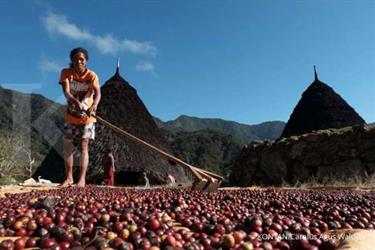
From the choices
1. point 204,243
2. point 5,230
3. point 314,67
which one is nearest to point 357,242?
point 204,243

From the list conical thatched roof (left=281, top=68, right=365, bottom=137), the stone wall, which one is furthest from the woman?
conical thatched roof (left=281, top=68, right=365, bottom=137)

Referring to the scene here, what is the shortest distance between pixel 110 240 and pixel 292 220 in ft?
4.19

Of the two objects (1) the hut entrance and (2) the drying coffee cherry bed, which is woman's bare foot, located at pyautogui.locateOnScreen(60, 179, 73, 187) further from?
(1) the hut entrance

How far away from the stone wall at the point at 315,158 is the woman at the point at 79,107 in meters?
5.93

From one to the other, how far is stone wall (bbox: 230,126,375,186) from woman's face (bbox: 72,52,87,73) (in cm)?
621

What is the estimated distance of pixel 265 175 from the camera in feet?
42.2

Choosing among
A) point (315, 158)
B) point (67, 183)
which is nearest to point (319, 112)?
point (315, 158)

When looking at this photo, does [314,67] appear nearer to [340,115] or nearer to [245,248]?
[340,115]

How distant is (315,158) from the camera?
11547mm

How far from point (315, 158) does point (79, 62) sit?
27.9ft

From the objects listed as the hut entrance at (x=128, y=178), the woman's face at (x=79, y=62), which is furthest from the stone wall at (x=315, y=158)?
the woman's face at (x=79, y=62)

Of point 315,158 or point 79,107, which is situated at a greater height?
point 79,107

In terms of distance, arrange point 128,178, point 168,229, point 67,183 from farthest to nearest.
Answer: point 128,178 → point 67,183 → point 168,229

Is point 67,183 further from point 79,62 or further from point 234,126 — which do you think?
point 234,126
